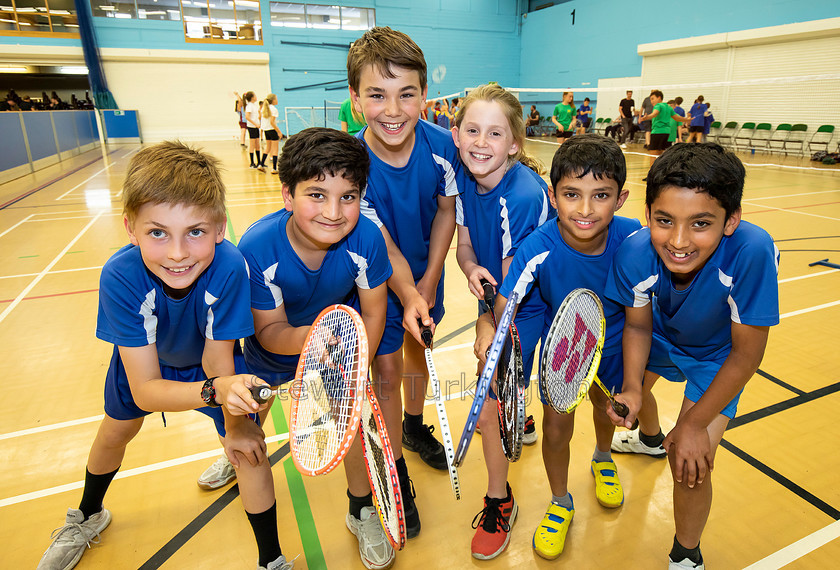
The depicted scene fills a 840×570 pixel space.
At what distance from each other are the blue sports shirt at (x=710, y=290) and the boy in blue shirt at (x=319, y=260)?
1.12 metres

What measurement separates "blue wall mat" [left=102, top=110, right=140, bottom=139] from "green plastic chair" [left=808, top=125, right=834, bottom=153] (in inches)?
1164

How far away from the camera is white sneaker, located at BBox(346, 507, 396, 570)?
7.34 ft

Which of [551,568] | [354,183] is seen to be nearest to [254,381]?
[354,183]

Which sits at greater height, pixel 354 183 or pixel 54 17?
pixel 54 17

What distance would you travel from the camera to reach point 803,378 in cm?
364

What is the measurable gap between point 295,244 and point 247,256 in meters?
0.22

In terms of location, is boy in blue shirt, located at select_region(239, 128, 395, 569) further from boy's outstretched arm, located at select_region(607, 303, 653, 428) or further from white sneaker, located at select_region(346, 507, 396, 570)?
boy's outstretched arm, located at select_region(607, 303, 653, 428)

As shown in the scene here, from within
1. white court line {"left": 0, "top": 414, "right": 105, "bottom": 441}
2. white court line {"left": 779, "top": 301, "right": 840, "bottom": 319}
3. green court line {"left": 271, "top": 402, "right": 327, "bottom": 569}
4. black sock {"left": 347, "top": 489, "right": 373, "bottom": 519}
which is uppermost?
white court line {"left": 779, "top": 301, "right": 840, "bottom": 319}

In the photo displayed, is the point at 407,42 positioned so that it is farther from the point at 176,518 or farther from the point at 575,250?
the point at 176,518

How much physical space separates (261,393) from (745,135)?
22.4 m

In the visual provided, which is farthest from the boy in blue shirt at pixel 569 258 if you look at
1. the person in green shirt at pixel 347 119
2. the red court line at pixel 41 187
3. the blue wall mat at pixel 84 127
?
the blue wall mat at pixel 84 127

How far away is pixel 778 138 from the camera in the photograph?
17969 millimetres

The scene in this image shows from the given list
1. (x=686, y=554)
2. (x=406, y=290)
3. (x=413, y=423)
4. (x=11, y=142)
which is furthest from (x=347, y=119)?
(x=686, y=554)

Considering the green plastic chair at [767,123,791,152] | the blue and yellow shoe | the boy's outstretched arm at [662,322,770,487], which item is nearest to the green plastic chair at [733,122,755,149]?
the green plastic chair at [767,123,791,152]
